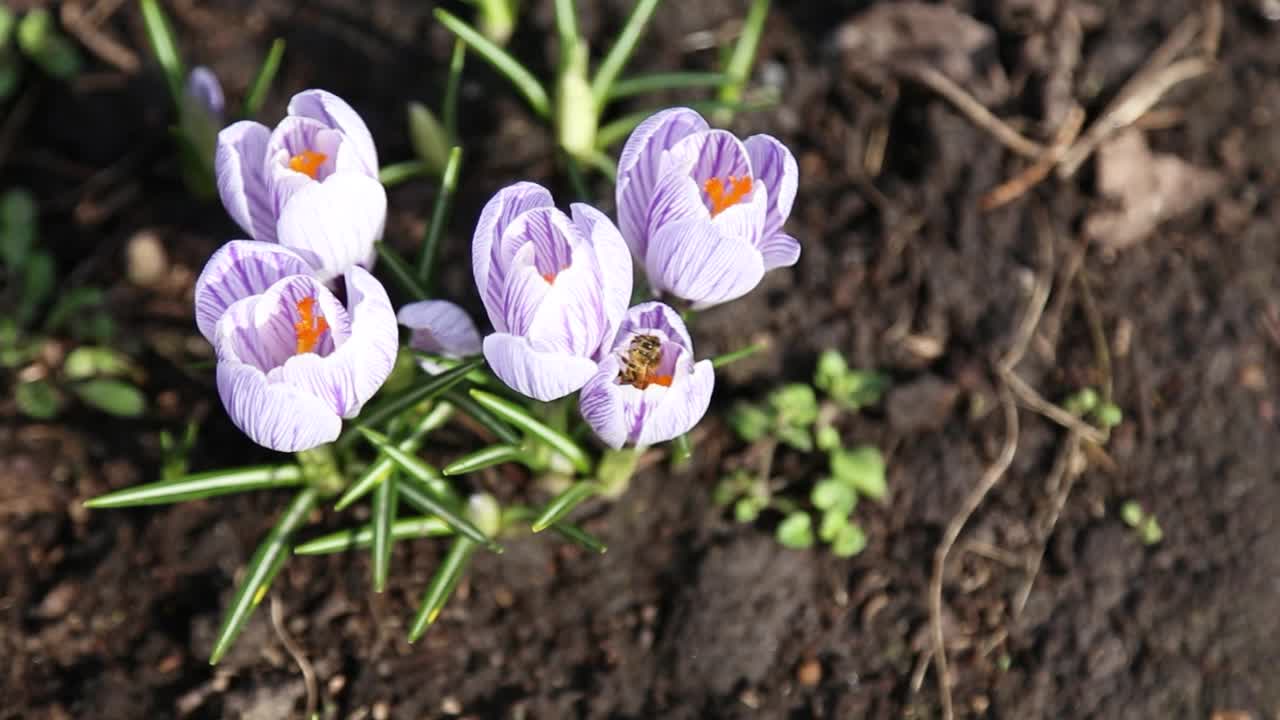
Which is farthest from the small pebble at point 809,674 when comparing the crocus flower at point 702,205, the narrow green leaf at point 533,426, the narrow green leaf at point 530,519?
the crocus flower at point 702,205

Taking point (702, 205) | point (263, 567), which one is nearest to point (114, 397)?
point (263, 567)

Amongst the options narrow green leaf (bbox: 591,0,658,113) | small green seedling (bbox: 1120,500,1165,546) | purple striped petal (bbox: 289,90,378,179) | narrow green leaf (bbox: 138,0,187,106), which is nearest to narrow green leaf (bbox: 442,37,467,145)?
narrow green leaf (bbox: 591,0,658,113)

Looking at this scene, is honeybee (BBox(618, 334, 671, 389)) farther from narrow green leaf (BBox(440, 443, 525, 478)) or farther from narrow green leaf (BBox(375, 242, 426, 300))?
narrow green leaf (BBox(375, 242, 426, 300))

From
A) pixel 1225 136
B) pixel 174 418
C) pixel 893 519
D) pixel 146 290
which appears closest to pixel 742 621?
pixel 893 519

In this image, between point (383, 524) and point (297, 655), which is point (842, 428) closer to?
point (383, 524)

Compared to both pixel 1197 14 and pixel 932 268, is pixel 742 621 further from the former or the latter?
pixel 1197 14
